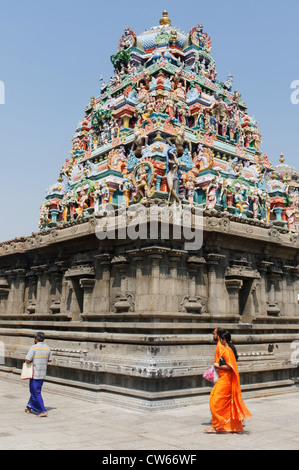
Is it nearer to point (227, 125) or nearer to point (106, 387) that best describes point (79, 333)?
point (106, 387)

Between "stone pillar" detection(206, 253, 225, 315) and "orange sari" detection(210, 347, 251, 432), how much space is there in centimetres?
570

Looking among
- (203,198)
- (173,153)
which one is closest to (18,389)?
(173,153)

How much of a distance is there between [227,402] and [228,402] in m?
0.02

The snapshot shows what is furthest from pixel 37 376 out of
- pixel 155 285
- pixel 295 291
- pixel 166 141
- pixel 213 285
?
pixel 166 141

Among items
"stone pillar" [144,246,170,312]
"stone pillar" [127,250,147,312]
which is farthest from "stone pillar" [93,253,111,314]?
"stone pillar" [144,246,170,312]

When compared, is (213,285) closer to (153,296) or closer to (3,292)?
(153,296)

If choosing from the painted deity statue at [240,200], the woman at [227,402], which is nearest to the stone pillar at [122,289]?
the woman at [227,402]

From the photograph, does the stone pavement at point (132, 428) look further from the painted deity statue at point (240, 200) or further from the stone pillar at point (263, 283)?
the painted deity statue at point (240, 200)

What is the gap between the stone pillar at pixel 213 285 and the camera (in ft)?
50.2

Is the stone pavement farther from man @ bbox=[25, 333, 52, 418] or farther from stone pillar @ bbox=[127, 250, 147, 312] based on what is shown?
stone pillar @ bbox=[127, 250, 147, 312]

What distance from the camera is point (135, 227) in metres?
14.5

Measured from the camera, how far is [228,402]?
31.1 feet

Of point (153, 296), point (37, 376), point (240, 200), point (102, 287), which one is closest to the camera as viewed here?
point (37, 376)

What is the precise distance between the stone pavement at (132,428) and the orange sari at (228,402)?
0.26 meters
